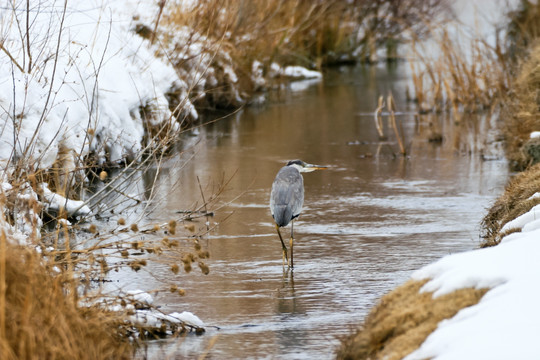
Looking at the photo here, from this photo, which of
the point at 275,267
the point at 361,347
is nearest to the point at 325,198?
the point at 275,267

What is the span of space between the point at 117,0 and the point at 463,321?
13.6 metres

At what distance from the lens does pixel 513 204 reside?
25.5 feet

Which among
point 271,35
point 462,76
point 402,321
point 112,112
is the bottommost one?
Answer: point 402,321

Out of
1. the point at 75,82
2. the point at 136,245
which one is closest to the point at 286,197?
the point at 136,245

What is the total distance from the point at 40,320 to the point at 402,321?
1.65 meters

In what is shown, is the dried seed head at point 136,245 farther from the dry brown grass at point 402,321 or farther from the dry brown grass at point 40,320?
the dry brown grass at point 402,321

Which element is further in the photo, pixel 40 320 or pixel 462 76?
pixel 462 76

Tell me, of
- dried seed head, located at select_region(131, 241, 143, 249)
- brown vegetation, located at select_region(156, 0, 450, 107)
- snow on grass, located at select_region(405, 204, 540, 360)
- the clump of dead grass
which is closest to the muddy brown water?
the clump of dead grass

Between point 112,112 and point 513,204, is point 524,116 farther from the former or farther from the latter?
point 112,112

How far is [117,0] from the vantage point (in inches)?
659

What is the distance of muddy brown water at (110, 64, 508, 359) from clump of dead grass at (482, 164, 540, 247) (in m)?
0.30

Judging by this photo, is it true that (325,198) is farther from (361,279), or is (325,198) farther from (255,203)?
(361,279)

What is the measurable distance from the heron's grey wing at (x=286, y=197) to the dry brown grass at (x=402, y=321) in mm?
2762

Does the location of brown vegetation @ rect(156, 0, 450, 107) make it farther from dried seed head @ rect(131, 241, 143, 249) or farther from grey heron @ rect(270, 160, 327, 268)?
dried seed head @ rect(131, 241, 143, 249)
